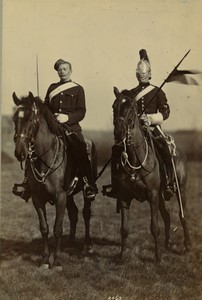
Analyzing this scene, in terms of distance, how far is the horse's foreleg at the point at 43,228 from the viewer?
10.2 ft

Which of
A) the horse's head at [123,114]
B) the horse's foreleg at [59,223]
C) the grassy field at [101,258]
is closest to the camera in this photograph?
the horse's head at [123,114]

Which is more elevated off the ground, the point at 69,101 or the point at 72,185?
the point at 69,101

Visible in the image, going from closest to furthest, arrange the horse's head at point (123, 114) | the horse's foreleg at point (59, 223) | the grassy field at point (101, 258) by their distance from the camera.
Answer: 1. the horse's head at point (123, 114)
2. the grassy field at point (101, 258)
3. the horse's foreleg at point (59, 223)

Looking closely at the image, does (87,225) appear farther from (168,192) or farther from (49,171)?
(168,192)

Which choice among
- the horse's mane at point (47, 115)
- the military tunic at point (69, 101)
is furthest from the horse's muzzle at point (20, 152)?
the military tunic at point (69, 101)

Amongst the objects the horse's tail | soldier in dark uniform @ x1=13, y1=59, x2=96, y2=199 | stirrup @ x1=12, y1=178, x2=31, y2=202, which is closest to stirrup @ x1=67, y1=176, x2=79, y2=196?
soldier in dark uniform @ x1=13, y1=59, x2=96, y2=199

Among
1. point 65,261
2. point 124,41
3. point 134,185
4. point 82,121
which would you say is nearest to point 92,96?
point 82,121

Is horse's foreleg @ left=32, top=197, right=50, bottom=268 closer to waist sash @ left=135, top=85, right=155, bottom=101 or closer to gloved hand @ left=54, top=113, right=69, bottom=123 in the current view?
gloved hand @ left=54, top=113, right=69, bottom=123

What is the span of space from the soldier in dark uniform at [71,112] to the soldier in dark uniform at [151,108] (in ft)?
0.55

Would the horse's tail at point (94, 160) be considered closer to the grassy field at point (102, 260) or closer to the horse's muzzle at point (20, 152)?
the grassy field at point (102, 260)

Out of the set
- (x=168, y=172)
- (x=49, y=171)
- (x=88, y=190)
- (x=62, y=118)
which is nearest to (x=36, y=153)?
(x=49, y=171)

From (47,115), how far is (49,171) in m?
0.30

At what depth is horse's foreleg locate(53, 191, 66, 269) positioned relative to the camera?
3066 millimetres

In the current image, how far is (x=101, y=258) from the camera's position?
308 centimetres
